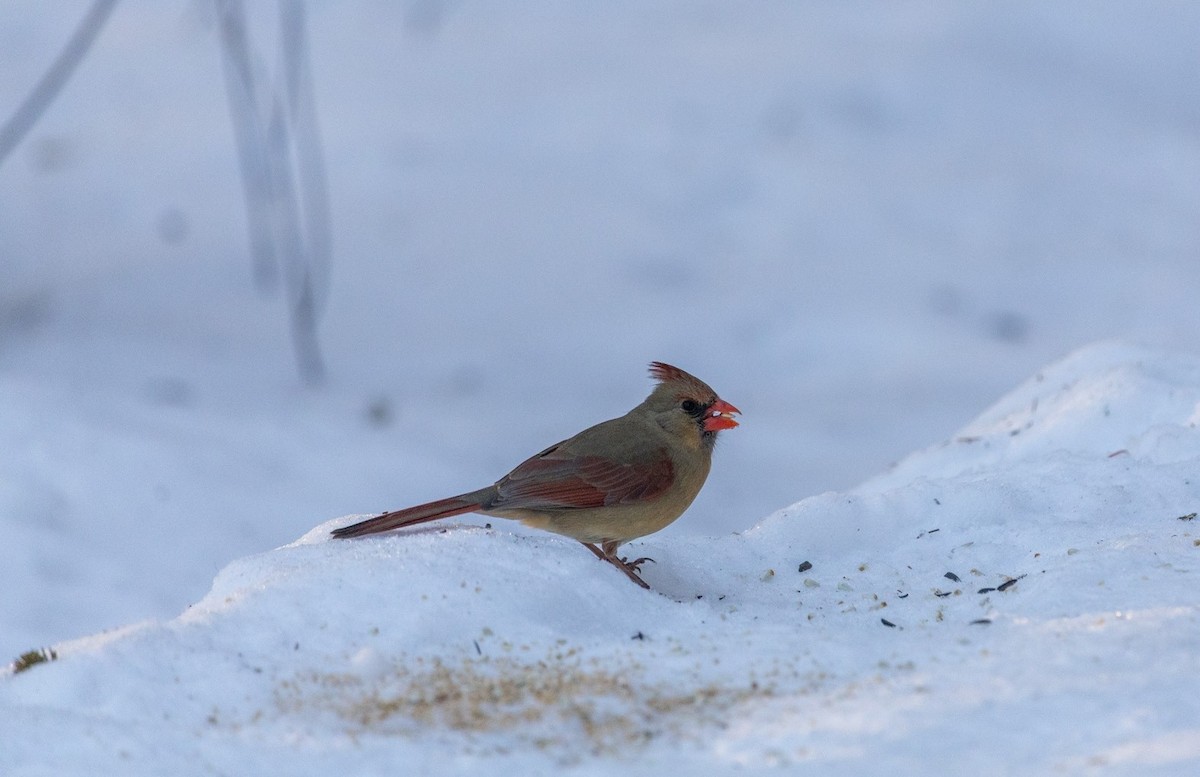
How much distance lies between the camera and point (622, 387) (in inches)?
300

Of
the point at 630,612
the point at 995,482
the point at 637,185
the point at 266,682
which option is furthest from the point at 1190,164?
the point at 266,682

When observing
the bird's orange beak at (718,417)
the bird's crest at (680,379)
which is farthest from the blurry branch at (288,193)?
the bird's orange beak at (718,417)

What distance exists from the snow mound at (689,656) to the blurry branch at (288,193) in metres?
4.23

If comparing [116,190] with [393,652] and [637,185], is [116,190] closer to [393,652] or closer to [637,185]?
[637,185]

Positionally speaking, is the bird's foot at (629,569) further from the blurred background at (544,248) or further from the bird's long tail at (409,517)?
the blurred background at (544,248)

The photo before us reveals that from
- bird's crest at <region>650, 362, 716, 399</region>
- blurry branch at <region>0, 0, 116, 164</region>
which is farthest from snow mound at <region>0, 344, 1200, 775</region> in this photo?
blurry branch at <region>0, 0, 116, 164</region>

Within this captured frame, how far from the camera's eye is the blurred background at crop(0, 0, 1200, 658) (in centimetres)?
659

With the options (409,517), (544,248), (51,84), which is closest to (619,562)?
(409,517)

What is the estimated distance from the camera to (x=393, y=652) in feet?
9.09

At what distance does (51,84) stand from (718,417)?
3.53m

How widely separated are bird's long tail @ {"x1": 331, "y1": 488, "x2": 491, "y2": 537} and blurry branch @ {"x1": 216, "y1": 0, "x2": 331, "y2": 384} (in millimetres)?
3790

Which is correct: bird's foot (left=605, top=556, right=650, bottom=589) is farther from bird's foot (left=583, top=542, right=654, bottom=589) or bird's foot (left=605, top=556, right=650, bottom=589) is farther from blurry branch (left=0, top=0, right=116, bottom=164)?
blurry branch (left=0, top=0, right=116, bottom=164)

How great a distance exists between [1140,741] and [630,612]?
3.44 ft

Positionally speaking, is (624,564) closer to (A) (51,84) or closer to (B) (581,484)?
(B) (581,484)
